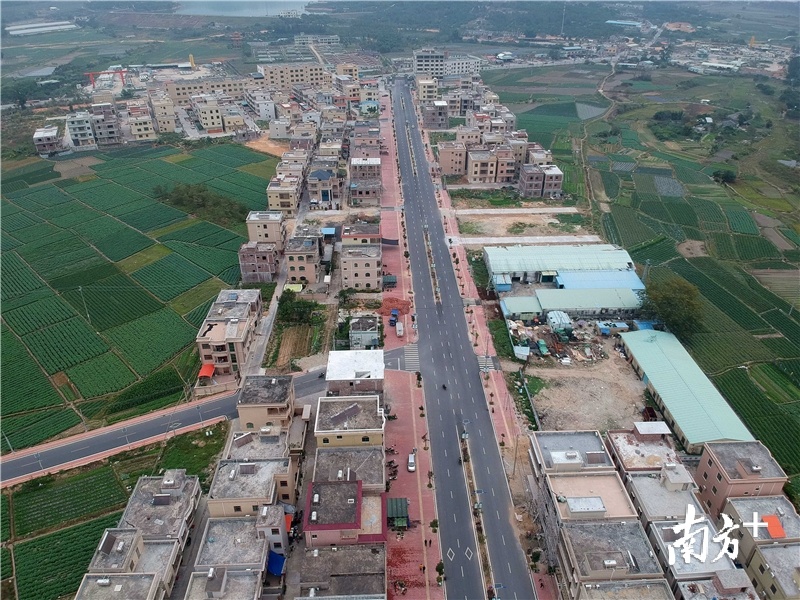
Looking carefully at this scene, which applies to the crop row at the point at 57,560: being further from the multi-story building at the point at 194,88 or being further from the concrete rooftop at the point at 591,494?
the multi-story building at the point at 194,88

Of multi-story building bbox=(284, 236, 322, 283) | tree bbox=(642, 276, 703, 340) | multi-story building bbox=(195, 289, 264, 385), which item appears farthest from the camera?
multi-story building bbox=(284, 236, 322, 283)

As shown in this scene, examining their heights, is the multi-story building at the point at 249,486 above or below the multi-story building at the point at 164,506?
above

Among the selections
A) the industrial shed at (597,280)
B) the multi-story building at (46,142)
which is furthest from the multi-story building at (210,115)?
the industrial shed at (597,280)

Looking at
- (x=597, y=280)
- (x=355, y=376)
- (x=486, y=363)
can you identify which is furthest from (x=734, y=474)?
(x=597, y=280)

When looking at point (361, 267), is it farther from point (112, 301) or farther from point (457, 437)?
point (112, 301)

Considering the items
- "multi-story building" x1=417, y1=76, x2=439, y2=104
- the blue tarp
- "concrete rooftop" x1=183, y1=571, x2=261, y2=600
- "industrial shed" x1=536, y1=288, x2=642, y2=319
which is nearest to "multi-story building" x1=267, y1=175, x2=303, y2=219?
"industrial shed" x1=536, y1=288, x2=642, y2=319

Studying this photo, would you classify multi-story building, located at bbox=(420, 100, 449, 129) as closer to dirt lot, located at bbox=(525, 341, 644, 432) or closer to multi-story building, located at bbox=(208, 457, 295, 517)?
dirt lot, located at bbox=(525, 341, 644, 432)
